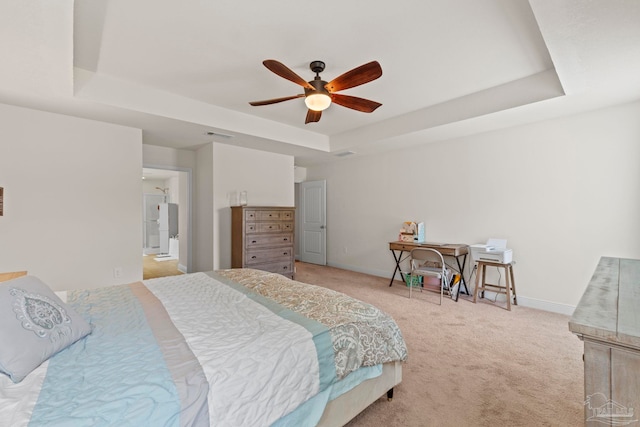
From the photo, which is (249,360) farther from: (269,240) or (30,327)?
(269,240)

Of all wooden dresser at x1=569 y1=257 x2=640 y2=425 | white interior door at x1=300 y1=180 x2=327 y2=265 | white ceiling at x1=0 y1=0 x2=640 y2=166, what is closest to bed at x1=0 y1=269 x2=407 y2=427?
wooden dresser at x1=569 y1=257 x2=640 y2=425

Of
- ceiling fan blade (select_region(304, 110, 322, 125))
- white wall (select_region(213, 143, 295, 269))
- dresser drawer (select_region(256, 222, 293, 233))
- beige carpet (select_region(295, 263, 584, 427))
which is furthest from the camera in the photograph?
white wall (select_region(213, 143, 295, 269))

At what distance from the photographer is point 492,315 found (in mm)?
3461

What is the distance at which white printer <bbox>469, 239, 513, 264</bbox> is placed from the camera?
3646 mm

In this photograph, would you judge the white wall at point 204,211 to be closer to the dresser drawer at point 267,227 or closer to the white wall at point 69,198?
the dresser drawer at point 267,227

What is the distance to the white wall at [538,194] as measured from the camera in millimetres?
3170

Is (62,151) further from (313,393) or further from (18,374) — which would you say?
(313,393)

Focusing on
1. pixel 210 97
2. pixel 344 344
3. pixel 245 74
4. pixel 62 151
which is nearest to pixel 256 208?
pixel 210 97

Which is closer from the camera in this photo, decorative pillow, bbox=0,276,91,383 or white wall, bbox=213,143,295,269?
decorative pillow, bbox=0,276,91,383

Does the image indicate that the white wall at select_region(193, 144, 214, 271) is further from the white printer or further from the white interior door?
the white printer

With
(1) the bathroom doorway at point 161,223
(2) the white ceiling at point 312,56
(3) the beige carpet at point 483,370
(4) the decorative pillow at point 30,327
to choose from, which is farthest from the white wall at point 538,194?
(4) the decorative pillow at point 30,327

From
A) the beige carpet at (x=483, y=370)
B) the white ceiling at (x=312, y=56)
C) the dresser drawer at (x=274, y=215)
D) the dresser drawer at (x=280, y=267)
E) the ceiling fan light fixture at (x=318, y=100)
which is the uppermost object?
the white ceiling at (x=312, y=56)

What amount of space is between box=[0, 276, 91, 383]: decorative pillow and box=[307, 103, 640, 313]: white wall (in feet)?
14.8

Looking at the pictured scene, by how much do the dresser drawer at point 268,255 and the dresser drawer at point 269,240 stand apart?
8 centimetres
